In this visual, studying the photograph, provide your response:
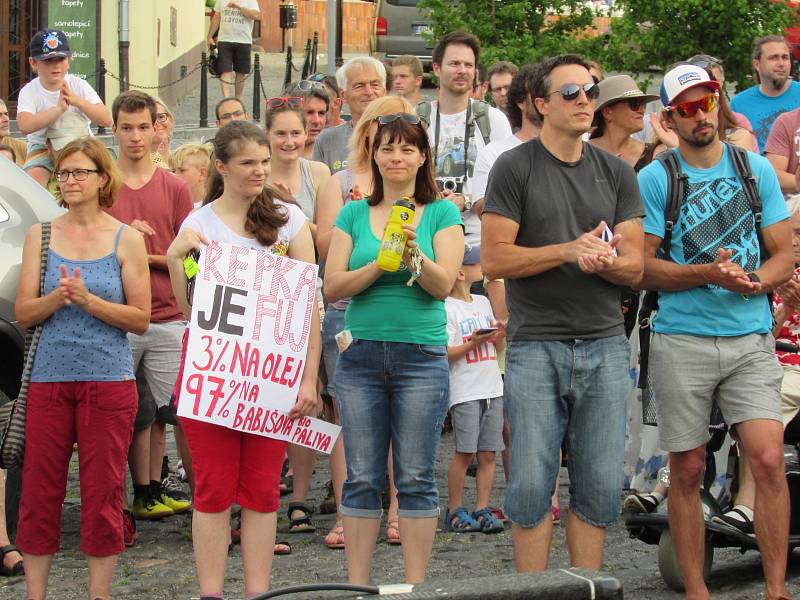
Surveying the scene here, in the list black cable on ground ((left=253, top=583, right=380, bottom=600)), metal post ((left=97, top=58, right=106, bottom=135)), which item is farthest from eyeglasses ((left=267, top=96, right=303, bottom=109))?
metal post ((left=97, top=58, right=106, bottom=135))

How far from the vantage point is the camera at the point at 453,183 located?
8656 mm

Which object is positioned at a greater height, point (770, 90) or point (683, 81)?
point (770, 90)

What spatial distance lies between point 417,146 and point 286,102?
2196 millimetres

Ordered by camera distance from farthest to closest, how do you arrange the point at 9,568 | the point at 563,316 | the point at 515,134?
1. the point at 515,134
2. the point at 9,568
3. the point at 563,316

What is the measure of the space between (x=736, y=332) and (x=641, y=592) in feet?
4.15

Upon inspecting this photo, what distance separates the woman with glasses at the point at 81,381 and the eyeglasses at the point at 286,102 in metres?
1.97

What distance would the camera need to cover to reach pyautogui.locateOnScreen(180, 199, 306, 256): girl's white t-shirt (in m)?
6.54

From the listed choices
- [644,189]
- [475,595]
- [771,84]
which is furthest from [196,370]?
[771,84]

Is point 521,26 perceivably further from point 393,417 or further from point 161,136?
point 393,417

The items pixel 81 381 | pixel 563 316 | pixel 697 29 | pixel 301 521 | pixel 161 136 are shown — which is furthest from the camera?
pixel 697 29

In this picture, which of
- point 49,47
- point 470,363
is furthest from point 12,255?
point 49,47

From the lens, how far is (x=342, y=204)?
7.50m

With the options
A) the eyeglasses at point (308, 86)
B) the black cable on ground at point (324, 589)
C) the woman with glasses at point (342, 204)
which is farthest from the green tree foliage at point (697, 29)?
the black cable on ground at point (324, 589)

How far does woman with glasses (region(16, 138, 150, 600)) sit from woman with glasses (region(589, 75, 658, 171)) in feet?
8.88
